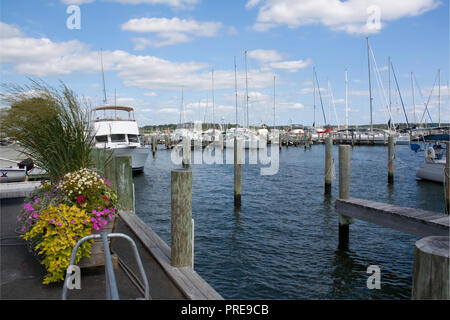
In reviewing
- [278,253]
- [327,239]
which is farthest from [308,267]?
[327,239]

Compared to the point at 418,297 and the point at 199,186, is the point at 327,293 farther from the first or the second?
the point at 199,186

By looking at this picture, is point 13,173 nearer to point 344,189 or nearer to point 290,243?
point 290,243

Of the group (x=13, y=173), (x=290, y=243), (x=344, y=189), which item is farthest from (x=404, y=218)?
(x=13, y=173)

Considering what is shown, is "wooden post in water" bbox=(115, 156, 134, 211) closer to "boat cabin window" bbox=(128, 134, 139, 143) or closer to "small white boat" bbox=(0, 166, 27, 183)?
"small white boat" bbox=(0, 166, 27, 183)

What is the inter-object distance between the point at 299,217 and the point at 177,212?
10698 mm

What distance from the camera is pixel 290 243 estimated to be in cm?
1157

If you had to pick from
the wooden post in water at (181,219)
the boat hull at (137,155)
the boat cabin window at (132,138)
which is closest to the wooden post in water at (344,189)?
the wooden post in water at (181,219)

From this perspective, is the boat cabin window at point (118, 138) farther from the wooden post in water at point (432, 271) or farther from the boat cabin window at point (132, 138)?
the wooden post in water at point (432, 271)

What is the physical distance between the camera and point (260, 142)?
6406cm

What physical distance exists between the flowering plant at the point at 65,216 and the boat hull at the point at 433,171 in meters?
22.4

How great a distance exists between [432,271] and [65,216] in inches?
155

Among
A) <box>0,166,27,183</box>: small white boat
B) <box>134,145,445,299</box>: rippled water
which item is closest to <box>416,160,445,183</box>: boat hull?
<box>134,145,445,299</box>: rippled water

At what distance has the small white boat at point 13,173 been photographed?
1666 cm

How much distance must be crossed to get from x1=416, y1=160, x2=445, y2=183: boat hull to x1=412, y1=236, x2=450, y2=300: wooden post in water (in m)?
22.6
